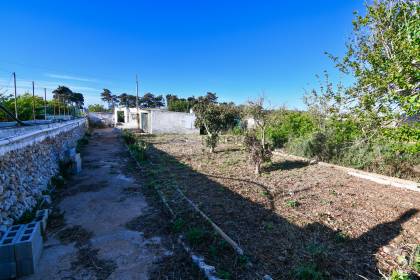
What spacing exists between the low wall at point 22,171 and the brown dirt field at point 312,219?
3263mm

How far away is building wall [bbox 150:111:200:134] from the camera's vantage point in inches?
911

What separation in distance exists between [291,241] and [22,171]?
526cm

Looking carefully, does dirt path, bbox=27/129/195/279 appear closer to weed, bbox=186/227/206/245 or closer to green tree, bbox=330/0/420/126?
weed, bbox=186/227/206/245

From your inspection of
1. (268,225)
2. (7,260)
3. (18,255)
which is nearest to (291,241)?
(268,225)

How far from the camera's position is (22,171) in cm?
463

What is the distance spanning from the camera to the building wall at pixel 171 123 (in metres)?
23.1

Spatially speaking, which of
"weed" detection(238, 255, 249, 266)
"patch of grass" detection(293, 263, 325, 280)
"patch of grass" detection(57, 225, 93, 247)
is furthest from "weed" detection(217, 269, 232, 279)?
"patch of grass" detection(57, 225, 93, 247)

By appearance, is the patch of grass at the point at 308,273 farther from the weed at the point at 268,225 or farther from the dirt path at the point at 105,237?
the dirt path at the point at 105,237

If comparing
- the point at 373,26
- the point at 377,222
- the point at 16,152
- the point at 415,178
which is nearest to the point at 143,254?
the point at 16,152

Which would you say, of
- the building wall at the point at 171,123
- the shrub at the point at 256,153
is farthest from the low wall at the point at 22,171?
the building wall at the point at 171,123

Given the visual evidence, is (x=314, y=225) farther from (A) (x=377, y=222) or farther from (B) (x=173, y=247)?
(B) (x=173, y=247)

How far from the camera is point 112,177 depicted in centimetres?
727

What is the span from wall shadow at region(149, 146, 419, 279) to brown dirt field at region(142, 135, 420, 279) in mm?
12

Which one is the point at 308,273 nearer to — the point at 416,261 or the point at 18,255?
the point at 416,261
